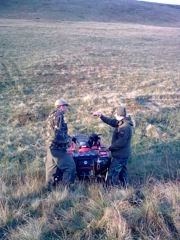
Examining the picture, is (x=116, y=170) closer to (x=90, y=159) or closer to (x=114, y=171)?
(x=114, y=171)

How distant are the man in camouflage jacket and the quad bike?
0.15m

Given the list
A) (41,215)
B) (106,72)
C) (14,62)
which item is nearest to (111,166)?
(41,215)

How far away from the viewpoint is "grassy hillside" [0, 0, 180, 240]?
13.7ft

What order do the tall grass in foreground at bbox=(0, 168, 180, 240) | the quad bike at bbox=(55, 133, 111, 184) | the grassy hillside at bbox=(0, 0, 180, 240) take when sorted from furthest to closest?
1. the quad bike at bbox=(55, 133, 111, 184)
2. the grassy hillside at bbox=(0, 0, 180, 240)
3. the tall grass in foreground at bbox=(0, 168, 180, 240)

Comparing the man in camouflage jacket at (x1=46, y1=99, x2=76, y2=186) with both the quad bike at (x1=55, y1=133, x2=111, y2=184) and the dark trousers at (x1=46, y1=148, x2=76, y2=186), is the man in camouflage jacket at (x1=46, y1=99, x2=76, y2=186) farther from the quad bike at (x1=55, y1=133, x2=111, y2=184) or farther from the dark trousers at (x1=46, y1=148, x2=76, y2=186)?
the quad bike at (x1=55, y1=133, x2=111, y2=184)

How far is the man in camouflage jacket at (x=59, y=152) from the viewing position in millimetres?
5895

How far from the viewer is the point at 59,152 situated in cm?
601

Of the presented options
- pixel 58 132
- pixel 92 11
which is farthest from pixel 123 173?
pixel 92 11

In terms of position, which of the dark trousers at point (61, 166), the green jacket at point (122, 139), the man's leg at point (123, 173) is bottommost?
the man's leg at point (123, 173)

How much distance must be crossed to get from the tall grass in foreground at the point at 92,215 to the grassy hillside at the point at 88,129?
0.5 inches

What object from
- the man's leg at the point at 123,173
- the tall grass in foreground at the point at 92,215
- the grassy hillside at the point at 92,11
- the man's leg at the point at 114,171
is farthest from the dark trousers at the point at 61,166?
the grassy hillside at the point at 92,11

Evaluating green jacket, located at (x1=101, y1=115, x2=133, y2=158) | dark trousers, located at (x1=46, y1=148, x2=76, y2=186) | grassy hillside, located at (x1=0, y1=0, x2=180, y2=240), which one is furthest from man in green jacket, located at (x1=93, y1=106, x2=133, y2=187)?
dark trousers, located at (x1=46, y1=148, x2=76, y2=186)

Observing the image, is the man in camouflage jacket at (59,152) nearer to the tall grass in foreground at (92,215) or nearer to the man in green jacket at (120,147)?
the tall grass in foreground at (92,215)

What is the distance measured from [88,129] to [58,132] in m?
4.01
